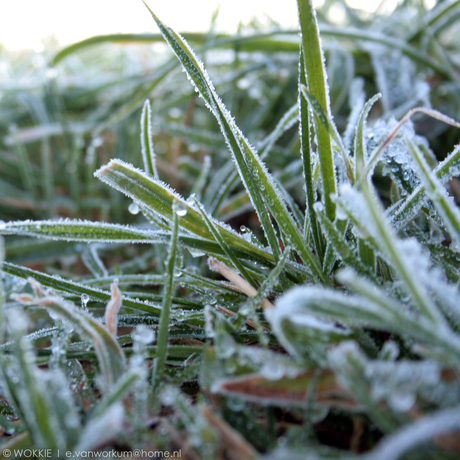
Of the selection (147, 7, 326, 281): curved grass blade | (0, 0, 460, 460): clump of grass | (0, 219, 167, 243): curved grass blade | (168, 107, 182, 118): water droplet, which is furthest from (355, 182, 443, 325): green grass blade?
(168, 107, 182, 118): water droplet

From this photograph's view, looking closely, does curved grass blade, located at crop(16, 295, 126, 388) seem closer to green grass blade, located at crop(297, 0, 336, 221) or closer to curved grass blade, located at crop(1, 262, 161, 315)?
curved grass blade, located at crop(1, 262, 161, 315)

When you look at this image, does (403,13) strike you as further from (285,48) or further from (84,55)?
(84,55)

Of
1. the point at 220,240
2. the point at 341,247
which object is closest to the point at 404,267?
the point at 341,247

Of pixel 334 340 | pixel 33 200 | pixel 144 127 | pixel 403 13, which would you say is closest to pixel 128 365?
pixel 334 340

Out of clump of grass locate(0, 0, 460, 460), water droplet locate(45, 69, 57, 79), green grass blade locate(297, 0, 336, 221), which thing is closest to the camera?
clump of grass locate(0, 0, 460, 460)

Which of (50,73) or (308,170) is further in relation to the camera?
(50,73)

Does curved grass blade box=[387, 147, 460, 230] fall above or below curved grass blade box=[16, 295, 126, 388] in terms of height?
above

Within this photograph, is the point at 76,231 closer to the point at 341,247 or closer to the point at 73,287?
the point at 73,287
